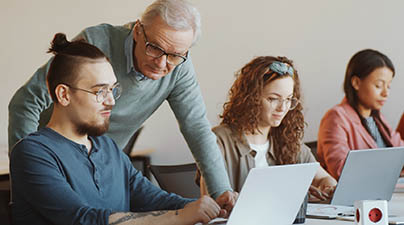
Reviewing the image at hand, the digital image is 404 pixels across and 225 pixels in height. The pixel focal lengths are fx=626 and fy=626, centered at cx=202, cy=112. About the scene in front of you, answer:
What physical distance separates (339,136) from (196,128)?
132 cm

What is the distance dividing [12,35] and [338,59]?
2246mm

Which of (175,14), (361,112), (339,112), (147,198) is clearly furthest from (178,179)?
(361,112)

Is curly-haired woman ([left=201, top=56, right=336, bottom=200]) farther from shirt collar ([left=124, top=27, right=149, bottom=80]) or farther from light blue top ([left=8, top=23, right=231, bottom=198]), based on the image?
shirt collar ([left=124, top=27, right=149, bottom=80])

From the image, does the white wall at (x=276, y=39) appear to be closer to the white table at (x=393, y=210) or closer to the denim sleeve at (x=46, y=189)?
the white table at (x=393, y=210)

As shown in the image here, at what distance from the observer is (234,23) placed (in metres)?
4.34

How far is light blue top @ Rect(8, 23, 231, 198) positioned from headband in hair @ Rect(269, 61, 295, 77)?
0.54m

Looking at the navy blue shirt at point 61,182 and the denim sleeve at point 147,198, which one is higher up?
the navy blue shirt at point 61,182

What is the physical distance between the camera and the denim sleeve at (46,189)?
163 centimetres

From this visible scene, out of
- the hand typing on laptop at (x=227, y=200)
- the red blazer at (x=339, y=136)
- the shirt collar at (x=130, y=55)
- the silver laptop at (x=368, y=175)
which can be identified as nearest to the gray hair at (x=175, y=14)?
the shirt collar at (x=130, y=55)

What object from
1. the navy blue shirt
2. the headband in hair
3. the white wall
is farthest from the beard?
the white wall

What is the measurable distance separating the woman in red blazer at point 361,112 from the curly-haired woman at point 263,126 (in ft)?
1.94

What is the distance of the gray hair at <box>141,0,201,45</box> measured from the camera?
1970 millimetres

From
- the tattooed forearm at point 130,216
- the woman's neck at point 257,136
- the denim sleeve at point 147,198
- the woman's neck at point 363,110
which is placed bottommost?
the woman's neck at point 363,110

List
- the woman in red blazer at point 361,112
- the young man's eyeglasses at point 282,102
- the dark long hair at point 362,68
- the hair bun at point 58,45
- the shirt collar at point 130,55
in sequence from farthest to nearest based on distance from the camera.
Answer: the dark long hair at point 362,68 < the woman in red blazer at point 361,112 < the young man's eyeglasses at point 282,102 < the shirt collar at point 130,55 < the hair bun at point 58,45
